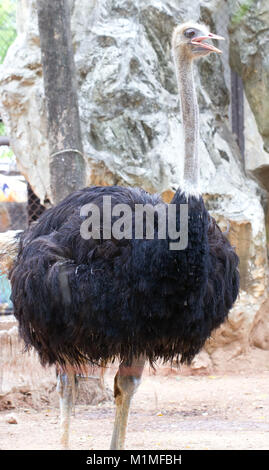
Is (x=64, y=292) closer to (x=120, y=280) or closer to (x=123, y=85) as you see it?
(x=120, y=280)

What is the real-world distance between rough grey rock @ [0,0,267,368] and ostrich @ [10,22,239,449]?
7.58ft

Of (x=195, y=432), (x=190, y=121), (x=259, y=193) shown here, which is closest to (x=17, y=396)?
(x=195, y=432)

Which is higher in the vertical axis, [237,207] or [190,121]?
[190,121]

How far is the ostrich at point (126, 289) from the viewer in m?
3.41

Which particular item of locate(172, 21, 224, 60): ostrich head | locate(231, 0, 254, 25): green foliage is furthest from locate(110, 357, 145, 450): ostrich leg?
locate(231, 0, 254, 25): green foliage

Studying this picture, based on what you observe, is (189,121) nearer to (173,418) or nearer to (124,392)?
(124,392)

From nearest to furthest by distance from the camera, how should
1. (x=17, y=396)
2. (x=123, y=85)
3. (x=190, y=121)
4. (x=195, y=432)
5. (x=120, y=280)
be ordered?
(x=120, y=280)
(x=190, y=121)
(x=195, y=432)
(x=17, y=396)
(x=123, y=85)

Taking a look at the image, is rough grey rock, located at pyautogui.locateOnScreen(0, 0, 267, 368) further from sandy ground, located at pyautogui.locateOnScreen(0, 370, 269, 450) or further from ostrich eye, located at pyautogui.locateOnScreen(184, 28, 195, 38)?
ostrich eye, located at pyautogui.locateOnScreen(184, 28, 195, 38)

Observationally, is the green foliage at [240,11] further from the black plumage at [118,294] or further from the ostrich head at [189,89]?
the black plumage at [118,294]

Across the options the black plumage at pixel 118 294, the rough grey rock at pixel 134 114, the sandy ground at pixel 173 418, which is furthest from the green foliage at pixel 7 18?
the black plumage at pixel 118 294

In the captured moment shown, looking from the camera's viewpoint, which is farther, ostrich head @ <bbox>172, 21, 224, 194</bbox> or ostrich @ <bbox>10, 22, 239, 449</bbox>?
ostrich head @ <bbox>172, 21, 224, 194</bbox>

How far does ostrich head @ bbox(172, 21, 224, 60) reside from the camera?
3893 mm

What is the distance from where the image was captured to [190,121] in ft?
12.2
